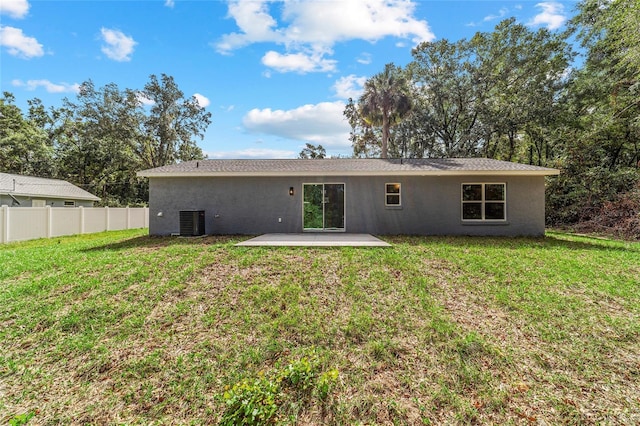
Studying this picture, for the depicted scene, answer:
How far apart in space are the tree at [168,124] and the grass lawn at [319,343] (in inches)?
825

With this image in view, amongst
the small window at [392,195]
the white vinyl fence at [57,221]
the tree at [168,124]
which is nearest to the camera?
the small window at [392,195]

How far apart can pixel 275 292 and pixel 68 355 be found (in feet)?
8.97

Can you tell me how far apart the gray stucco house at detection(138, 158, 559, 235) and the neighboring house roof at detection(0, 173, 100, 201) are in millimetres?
9626

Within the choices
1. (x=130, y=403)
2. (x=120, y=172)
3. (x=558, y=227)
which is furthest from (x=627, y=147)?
(x=120, y=172)

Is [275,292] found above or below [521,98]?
below

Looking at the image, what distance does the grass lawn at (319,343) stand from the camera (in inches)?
115

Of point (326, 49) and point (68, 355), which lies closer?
point (68, 355)

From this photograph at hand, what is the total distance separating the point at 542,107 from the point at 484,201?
12494 millimetres

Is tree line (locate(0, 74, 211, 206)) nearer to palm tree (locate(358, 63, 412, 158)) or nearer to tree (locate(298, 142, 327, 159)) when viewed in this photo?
tree (locate(298, 142, 327, 159))

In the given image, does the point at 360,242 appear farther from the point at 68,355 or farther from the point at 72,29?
the point at 72,29

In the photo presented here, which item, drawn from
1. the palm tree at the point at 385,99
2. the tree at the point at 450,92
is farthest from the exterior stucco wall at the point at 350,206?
the tree at the point at 450,92

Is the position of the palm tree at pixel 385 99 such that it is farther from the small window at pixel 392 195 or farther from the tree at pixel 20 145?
the tree at pixel 20 145

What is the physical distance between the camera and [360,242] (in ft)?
26.6

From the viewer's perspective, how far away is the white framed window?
33.5 ft
